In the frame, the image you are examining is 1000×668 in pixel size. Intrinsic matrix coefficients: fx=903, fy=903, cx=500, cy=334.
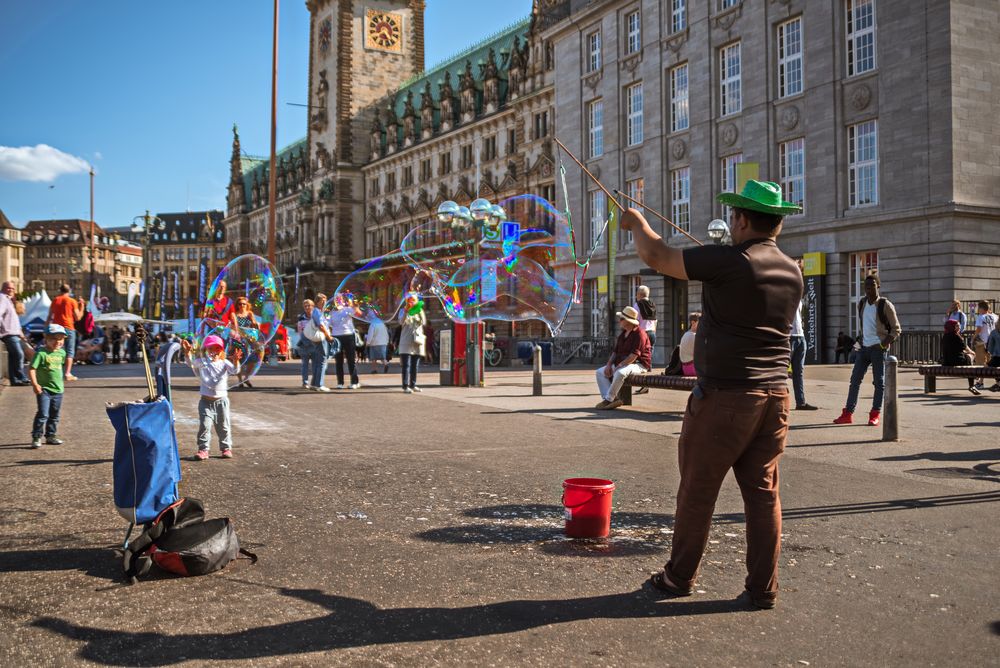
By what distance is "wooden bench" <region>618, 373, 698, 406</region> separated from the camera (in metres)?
12.3

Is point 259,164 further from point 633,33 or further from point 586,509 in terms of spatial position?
point 586,509

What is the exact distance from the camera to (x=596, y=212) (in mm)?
43938

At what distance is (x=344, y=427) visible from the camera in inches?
468

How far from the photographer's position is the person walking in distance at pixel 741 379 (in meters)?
4.23

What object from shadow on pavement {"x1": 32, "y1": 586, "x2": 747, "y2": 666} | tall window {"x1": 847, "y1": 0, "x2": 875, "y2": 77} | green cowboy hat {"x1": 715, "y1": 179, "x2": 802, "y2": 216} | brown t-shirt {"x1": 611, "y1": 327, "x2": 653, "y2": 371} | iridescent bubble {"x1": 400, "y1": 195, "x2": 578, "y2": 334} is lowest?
shadow on pavement {"x1": 32, "y1": 586, "x2": 747, "y2": 666}

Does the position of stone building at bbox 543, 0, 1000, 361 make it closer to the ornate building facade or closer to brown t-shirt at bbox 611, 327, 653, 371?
brown t-shirt at bbox 611, 327, 653, 371

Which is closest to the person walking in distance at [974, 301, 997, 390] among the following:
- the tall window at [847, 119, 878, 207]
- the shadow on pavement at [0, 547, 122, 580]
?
the tall window at [847, 119, 878, 207]

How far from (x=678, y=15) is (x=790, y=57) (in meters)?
6.97

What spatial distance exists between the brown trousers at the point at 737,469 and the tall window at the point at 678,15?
36.3 metres

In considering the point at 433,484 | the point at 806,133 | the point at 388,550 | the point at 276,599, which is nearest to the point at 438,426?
the point at 433,484

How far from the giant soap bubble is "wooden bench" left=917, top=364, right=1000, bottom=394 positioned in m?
10.9

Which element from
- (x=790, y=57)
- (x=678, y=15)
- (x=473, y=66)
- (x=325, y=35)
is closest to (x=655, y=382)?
(x=790, y=57)

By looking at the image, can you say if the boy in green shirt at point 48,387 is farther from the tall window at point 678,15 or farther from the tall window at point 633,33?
the tall window at point 633,33

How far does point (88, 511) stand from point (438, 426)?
233 inches
